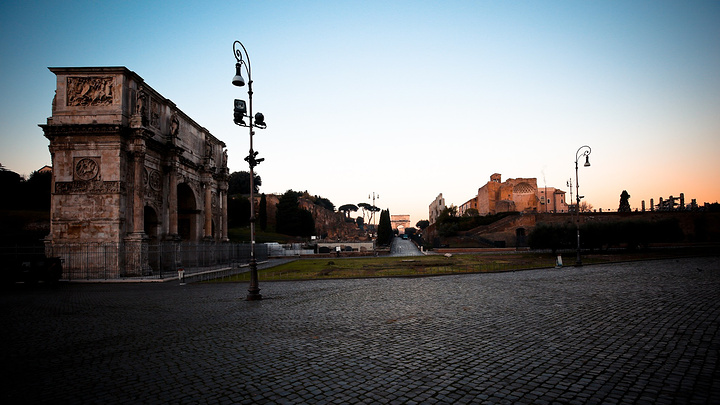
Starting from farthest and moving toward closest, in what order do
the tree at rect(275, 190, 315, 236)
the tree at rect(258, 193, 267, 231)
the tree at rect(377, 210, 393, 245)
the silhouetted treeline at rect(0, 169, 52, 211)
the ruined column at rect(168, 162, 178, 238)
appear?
1. the tree at rect(275, 190, 315, 236)
2. the tree at rect(258, 193, 267, 231)
3. the tree at rect(377, 210, 393, 245)
4. the silhouetted treeline at rect(0, 169, 52, 211)
5. the ruined column at rect(168, 162, 178, 238)

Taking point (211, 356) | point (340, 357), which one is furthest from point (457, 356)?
point (211, 356)

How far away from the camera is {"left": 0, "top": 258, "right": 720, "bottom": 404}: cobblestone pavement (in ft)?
13.9

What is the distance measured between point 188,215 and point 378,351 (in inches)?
1291

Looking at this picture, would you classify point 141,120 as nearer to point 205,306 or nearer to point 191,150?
point 191,150

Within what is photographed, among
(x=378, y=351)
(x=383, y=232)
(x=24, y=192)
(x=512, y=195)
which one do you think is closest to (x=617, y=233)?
(x=383, y=232)

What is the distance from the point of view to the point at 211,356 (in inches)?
226

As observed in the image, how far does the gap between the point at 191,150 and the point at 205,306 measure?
86.1 feet

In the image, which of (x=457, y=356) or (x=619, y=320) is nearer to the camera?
(x=457, y=356)

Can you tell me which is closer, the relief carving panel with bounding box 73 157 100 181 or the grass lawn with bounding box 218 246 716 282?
the grass lawn with bounding box 218 246 716 282

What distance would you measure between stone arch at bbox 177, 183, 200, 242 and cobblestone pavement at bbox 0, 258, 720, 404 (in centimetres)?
2420

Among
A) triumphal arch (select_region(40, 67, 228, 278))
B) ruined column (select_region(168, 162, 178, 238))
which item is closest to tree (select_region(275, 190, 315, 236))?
ruined column (select_region(168, 162, 178, 238))

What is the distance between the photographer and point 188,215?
34469mm

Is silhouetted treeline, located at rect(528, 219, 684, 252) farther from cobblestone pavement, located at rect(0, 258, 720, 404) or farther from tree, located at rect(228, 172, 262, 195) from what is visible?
tree, located at rect(228, 172, 262, 195)

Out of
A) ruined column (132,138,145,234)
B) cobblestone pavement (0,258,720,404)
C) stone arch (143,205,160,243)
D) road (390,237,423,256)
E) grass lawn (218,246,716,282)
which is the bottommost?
road (390,237,423,256)
